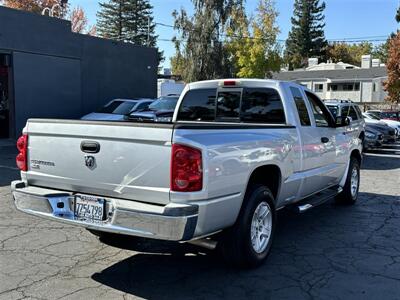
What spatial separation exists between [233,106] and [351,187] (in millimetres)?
2964

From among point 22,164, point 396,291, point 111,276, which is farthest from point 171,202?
point 396,291

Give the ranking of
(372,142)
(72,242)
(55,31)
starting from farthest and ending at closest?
1. (55,31)
2. (372,142)
3. (72,242)

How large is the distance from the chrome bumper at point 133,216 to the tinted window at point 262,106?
8.04 ft

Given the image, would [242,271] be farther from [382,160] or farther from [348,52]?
[348,52]

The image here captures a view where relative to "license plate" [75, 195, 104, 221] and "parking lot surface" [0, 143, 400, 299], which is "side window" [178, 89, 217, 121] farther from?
"license plate" [75, 195, 104, 221]

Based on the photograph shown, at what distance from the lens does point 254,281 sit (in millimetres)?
4730

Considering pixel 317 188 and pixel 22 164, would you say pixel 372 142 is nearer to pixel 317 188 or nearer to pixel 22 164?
pixel 317 188

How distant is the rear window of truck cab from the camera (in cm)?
616

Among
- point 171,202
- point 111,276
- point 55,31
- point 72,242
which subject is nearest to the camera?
point 171,202

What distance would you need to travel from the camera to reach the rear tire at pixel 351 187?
803 cm

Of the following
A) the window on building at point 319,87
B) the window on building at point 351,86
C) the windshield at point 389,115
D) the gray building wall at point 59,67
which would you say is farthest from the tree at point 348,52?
the gray building wall at point 59,67

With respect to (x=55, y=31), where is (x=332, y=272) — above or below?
below

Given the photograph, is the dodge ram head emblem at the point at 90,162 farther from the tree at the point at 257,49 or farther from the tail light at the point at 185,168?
the tree at the point at 257,49

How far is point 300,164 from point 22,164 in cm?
322
